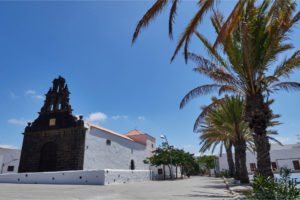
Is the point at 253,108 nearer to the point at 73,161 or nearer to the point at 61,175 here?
the point at 61,175

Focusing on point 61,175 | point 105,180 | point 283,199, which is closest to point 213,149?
point 105,180

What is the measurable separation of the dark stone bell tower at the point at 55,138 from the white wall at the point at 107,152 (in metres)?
1.12

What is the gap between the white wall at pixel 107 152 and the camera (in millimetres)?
21203

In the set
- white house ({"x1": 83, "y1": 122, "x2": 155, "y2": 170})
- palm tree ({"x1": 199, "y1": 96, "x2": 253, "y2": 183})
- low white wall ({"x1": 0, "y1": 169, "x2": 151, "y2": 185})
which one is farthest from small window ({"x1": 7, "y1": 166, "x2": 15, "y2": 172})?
palm tree ({"x1": 199, "y1": 96, "x2": 253, "y2": 183})

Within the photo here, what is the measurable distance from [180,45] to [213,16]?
346 centimetres

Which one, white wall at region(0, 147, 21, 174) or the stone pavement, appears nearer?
the stone pavement

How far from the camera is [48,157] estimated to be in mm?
21953

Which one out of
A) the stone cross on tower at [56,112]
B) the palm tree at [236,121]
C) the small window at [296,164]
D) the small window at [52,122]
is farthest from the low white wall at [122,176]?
the small window at [296,164]

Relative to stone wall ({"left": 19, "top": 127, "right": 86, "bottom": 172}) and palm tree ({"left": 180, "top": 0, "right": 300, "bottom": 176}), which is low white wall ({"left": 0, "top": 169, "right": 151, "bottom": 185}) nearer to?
stone wall ({"left": 19, "top": 127, "right": 86, "bottom": 172})

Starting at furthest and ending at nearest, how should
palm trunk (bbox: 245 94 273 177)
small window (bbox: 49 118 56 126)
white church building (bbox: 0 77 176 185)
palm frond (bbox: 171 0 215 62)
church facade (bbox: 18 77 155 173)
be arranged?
small window (bbox: 49 118 56 126) → church facade (bbox: 18 77 155 173) → white church building (bbox: 0 77 176 185) → palm trunk (bbox: 245 94 273 177) → palm frond (bbox: 171 0 215 62)

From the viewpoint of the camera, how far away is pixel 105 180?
14.3 metres

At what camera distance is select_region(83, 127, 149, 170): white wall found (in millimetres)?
21203

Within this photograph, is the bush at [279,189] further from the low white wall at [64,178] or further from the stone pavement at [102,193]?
the low white wall at [64,178]

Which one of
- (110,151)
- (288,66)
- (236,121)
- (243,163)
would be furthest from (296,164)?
(288,66)
